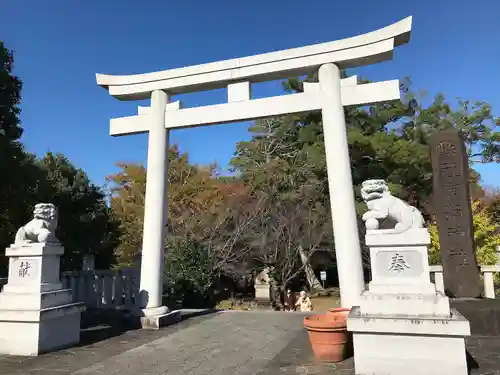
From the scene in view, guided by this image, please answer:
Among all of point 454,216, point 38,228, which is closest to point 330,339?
point 454,216

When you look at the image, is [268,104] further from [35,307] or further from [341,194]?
[35,307]

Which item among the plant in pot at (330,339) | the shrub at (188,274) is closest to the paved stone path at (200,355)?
the plant in pot at (330,339)

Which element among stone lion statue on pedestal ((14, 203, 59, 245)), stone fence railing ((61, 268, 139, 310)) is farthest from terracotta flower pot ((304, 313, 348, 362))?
stone fence railing ((61, 268, 139, 310))

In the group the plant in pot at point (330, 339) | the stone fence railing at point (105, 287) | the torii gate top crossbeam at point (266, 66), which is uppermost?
the torii gate top crossbeam at point (266, 66)

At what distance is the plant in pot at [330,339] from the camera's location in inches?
173

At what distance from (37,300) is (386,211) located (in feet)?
15.7

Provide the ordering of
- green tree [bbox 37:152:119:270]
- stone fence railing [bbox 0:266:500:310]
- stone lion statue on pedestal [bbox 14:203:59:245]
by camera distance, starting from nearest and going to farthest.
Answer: stone lion statue on pedestal [bbox 14:203:59:245]
stone fence railing [bbox 0:266:500:310]
green tree [bbox 37:152:119:270]

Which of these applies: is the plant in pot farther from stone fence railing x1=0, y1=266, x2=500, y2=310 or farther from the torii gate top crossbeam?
stone fence railing x1=0, y1=266, x2=500, y2=310

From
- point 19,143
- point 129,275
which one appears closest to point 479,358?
point 129,275

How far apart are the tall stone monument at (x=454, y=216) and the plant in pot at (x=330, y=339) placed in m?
2.91

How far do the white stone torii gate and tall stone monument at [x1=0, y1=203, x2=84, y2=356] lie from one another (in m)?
1.64

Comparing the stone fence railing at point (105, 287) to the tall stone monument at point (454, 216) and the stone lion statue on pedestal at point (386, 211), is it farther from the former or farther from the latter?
the tall stone monument at point (454, 216)

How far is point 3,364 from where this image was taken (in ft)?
15.2

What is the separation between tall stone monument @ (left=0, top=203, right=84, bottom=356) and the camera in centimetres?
511
